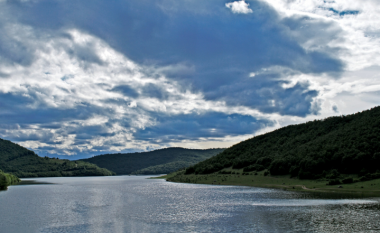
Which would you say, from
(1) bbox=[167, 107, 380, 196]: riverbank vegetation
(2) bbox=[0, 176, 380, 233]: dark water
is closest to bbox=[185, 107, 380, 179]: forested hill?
(1) bbox=[167, 107, 380, 196]: riverbank vegetation

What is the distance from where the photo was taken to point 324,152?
381 feet

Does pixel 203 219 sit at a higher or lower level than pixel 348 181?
lower

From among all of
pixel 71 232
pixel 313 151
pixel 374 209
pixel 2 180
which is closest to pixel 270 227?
pixel 374 209

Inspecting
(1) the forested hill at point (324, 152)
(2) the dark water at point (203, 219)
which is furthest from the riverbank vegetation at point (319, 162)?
(2) the dark water at point (203, 219)

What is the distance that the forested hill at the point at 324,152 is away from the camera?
10275cm

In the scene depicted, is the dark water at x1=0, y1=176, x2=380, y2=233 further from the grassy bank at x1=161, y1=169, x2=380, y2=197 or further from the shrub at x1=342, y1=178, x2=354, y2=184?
the shrub at x1=342, y1=178, x2=354, y2=184

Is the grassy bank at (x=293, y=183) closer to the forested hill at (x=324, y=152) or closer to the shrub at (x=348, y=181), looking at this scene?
the shrub at (x=348, y=181)

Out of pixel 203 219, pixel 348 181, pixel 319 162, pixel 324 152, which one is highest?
pixel 324 152

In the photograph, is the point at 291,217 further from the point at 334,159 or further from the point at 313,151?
the point at 313,151

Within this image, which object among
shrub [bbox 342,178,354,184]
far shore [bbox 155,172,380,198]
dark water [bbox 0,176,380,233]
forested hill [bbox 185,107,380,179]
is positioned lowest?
dark water [bbox 0,176,380,233]

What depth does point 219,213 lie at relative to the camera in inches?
2018

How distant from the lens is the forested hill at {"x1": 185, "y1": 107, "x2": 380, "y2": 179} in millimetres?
102750

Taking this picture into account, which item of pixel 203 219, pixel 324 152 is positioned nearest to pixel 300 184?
pixel 324 152

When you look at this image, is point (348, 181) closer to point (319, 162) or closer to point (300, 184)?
point (300, 184)
